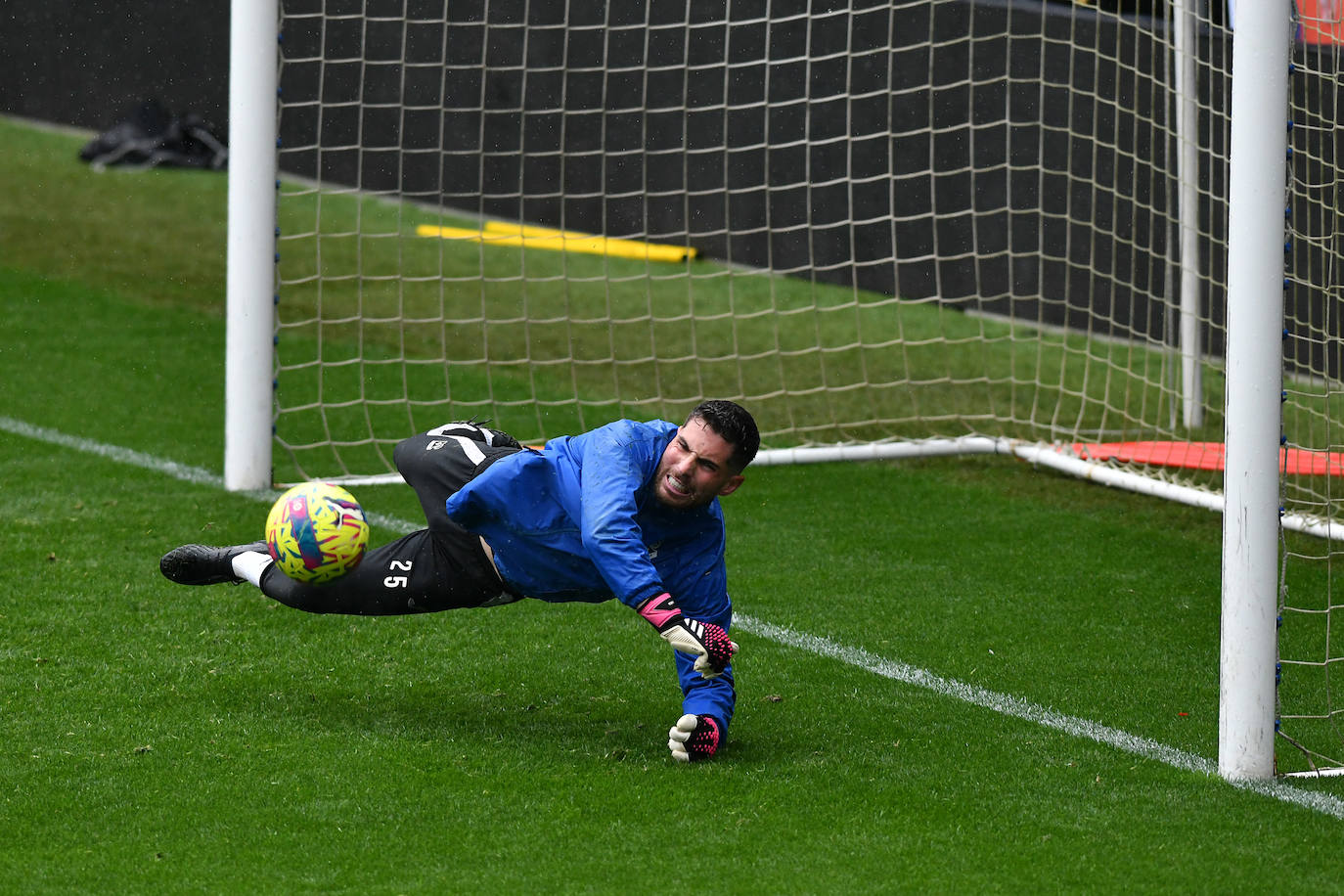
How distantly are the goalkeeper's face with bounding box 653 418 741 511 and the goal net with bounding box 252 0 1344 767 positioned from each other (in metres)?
3.46

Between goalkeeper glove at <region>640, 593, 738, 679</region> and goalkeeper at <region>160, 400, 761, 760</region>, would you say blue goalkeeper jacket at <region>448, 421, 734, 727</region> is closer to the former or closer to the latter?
goalkeeper at <region>160, 400, 761, 760</region>

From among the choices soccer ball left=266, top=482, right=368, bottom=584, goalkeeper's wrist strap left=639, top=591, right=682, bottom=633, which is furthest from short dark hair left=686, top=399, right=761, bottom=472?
soccer ball left=266, top=482, right=368, bottom=584

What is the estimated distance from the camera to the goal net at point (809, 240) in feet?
27.8

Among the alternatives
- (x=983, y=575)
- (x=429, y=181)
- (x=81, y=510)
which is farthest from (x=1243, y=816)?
(x=429, y=181)

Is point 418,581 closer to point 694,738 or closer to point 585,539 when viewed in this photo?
point 585,539

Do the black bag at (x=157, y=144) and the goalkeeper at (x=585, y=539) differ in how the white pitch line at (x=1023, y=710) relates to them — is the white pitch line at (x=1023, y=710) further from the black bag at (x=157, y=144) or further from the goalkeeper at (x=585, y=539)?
the black bag at (x=157, y=144)

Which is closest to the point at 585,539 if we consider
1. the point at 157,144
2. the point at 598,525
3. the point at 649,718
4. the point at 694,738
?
the point at 598,525

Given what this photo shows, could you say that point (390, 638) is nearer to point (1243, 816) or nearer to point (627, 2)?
point (1243, 816)

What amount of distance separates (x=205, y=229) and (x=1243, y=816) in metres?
10.7

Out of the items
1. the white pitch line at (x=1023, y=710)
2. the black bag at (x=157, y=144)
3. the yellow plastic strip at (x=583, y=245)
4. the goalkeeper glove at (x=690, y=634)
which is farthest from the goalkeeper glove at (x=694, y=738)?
the black bag at (x=157, y=144)

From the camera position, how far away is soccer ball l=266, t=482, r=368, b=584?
15.0 feet

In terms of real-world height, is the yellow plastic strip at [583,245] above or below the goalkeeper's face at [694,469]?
above

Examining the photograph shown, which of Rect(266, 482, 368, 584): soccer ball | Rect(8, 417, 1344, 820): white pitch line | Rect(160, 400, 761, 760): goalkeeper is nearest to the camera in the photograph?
Rect(160, 400, 761, 760): goalkeeper

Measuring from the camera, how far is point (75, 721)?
4.59 metres
